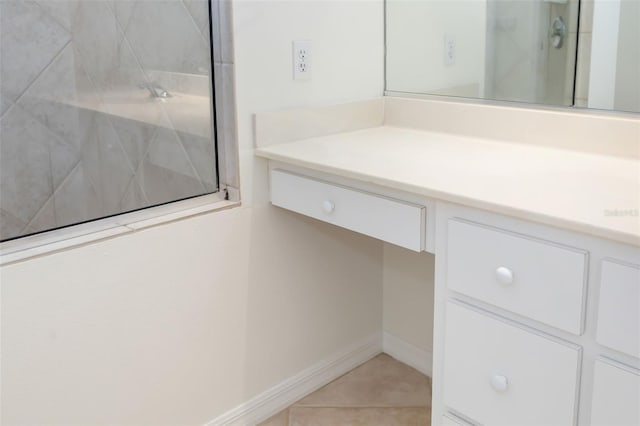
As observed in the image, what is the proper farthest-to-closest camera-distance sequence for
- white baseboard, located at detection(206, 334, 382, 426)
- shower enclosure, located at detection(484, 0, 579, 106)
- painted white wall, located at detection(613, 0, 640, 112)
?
white baseboard, located at detection(206, 334, 382, 426) → shower enclosure, located at detection(484, 0, 579, 106) → painted white wall, located at detection(613, 0, 640, 112)

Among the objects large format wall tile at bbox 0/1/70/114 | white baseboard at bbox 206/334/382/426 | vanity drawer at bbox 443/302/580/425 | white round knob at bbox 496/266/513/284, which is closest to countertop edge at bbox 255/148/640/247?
white round knob at bbox 496/266/513/284

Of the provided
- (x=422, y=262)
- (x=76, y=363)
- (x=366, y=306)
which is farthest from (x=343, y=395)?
(x=76, y=363)

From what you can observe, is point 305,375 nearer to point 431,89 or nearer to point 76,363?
point 76,363

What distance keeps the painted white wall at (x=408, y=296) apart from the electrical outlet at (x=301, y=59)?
641 millimetres

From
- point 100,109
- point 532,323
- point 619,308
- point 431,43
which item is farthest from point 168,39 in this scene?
point 619,308

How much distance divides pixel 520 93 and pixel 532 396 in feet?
2.72

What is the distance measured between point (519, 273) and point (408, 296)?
0.93 metres

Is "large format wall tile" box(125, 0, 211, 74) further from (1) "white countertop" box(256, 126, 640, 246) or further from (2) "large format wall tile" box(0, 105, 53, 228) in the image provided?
(2) "large format wall tile" box(0, 105, 53, 228)

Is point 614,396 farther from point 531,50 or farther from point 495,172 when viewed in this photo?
point 531,50

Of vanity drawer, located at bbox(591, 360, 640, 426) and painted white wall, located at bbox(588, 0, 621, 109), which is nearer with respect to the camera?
vanity drawer, located at bbox(591, 360, 640, 426)

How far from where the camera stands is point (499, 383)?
3.97ft

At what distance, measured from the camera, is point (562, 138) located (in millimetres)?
1552

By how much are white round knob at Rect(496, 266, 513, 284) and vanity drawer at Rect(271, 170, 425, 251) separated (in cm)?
20

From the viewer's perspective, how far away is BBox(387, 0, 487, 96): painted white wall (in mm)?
1836
